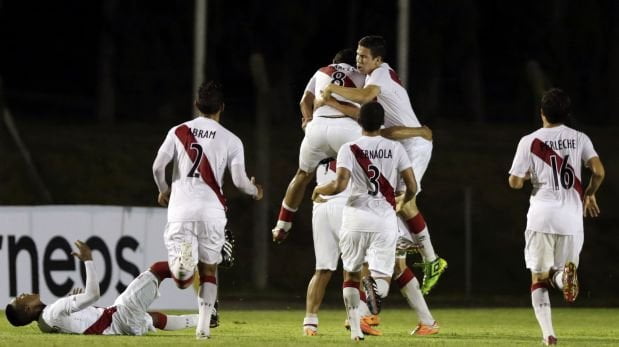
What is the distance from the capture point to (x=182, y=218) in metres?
14.6

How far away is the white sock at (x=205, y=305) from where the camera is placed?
48.3ft

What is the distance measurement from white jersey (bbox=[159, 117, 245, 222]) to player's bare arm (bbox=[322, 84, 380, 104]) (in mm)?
1569

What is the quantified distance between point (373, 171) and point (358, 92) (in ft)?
5.14

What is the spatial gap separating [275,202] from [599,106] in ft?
62.2

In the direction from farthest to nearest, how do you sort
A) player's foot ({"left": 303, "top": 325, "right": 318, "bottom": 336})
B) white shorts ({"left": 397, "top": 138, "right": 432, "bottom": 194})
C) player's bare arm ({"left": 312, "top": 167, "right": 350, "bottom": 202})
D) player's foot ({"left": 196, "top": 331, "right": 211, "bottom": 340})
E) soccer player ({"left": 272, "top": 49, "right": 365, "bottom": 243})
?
1. white shorts ({"left": 397, "top": 138, "right": 432, "bottom": 194})
2. soccer player ({"left": 272, "top": 49, "right": 365, "bottom": 243})
3. player's foot ({"left": 303, "top": 325, "right": 318, "bottom": 336})
4. player's foot ({"left": 196, "top": 331, "right": 211, "bottom": 340})
5. player's bare arm ({"left": 312, "top": 167, "right": 350, "bottom": 202})

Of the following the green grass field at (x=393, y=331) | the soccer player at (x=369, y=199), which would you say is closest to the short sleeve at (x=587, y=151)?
the soccer player at (x=369, y=199)

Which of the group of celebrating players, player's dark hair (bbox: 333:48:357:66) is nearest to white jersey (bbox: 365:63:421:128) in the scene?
player's dark hair (bbox: 333:48:357:66)

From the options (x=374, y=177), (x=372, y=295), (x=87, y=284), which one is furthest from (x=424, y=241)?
(x=87, y=284)

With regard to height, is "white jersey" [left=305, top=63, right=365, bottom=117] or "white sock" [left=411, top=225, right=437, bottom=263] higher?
"white jersey" [left=305, top=63, right=365, bottom=117]

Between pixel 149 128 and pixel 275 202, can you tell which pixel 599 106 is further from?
pixel 275 202

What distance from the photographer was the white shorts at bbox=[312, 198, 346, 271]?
1598cm

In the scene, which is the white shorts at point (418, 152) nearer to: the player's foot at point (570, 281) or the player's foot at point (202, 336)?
the player's foot at point (570, 281)

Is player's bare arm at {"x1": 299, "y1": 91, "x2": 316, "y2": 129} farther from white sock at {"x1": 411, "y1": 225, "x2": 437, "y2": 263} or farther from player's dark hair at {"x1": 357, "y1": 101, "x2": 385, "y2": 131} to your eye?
player's dark hair at {"x1": 357, "y1": 101, "x2": 385, "y2": 131}

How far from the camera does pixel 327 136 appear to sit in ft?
53.4
